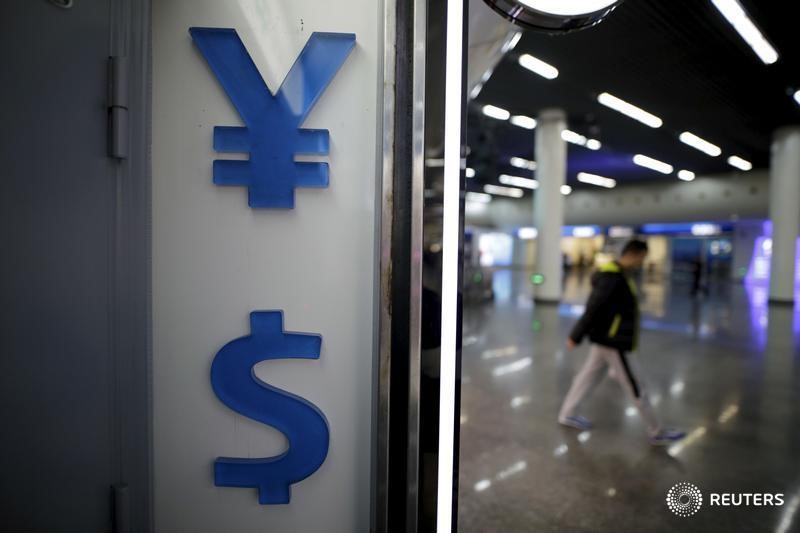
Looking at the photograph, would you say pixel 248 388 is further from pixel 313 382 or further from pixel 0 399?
pixel 0 399

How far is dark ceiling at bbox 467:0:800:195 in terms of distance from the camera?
5.78 meters

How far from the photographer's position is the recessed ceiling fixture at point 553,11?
129 centimetres

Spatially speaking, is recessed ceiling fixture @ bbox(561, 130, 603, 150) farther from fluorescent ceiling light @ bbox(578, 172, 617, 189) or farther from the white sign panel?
the white sign panel

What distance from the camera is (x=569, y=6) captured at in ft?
4.25

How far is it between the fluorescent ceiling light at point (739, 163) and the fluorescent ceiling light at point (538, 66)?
35.0 ft

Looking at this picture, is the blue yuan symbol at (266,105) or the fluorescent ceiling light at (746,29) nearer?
the blue yuan symbol at (266,105)

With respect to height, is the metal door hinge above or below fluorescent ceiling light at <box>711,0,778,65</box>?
below

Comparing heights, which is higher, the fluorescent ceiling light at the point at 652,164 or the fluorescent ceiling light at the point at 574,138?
the fluorescent ceiling light at the point at 574,138

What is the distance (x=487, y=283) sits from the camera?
478 inches

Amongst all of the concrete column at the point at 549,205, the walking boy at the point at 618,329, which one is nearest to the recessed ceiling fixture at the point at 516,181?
the concrete column at the point at 549,205

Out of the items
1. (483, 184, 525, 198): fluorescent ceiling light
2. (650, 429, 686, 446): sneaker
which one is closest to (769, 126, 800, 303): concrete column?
(483, 184, 525, 198): fluorescent ceiling light

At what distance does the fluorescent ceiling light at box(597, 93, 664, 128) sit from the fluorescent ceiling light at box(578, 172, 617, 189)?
822 cm

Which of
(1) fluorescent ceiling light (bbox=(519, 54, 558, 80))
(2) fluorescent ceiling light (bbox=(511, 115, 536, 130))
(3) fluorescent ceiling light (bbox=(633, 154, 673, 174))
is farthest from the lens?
→ (3) fluorescent ceiling light (bbox=(633, 154, 673, 174))

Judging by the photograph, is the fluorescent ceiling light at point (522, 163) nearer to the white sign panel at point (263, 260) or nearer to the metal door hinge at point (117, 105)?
the white sign panel at point (263, 260)
